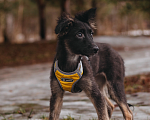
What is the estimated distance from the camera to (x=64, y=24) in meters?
4.01

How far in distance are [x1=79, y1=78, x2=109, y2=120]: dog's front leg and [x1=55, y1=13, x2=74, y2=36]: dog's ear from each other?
808mm

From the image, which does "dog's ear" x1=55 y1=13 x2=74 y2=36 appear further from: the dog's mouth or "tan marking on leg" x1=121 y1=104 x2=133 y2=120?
"tan marking on leg" x1=121 y1=104 x2=133 y2=120

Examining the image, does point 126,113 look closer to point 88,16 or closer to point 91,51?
point 91,51

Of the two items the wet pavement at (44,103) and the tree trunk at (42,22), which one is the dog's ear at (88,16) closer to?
the wet pavement at (44,103)

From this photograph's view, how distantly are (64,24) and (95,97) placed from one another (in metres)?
1.19

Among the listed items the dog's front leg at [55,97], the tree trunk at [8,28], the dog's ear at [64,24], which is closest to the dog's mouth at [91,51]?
the dog's ear at [64,24]

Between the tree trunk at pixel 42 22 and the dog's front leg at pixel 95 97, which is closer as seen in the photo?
the dog's front leg at pixel 95 97

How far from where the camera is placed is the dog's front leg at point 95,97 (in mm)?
4105

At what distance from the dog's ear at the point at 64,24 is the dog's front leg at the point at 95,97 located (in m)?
0.81

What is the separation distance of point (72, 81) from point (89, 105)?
2.71m

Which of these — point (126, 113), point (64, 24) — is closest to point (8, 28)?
point (126, 113)

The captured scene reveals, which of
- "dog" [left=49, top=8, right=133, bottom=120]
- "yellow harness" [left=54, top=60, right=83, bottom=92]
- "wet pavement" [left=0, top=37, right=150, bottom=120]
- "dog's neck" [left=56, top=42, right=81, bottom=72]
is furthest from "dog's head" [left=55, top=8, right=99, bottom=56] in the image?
"wet pavement" [left=0, top=37, right=150, bottom=120]

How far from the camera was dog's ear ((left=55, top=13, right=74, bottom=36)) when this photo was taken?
396 cm

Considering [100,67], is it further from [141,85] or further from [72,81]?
[141,85]
